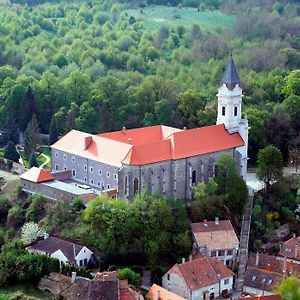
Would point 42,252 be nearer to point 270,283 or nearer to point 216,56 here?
point 270,283

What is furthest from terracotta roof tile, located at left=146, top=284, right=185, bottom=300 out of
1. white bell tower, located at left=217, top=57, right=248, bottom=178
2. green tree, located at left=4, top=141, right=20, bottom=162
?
green tree, located at left=4, top=141, right=20, bottom=162

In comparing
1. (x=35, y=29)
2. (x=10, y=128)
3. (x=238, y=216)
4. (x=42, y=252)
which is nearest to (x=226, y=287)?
(x=238, y=216)

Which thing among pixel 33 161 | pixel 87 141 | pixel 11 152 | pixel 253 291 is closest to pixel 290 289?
pixel 253 291

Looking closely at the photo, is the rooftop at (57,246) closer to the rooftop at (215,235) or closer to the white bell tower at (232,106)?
the rooftop at (215,235)

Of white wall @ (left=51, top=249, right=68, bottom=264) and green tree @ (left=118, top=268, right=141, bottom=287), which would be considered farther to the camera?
white wall @ (left=51, top=249, right=68, bottom=264)

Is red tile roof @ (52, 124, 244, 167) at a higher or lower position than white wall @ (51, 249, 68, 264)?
higher

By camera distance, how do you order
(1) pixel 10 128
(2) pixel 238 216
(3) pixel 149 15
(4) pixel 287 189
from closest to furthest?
(2) pixel 238 216, (4) pixel 287 189, (1) pixel 10 128, (3) pixel 149 15

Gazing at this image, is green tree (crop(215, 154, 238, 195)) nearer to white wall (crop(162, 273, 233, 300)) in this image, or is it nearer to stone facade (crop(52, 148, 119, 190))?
stone facade (crop(52, 148, 119, 190))

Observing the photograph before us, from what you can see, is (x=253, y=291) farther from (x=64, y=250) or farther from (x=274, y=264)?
(x=64, y=250)
